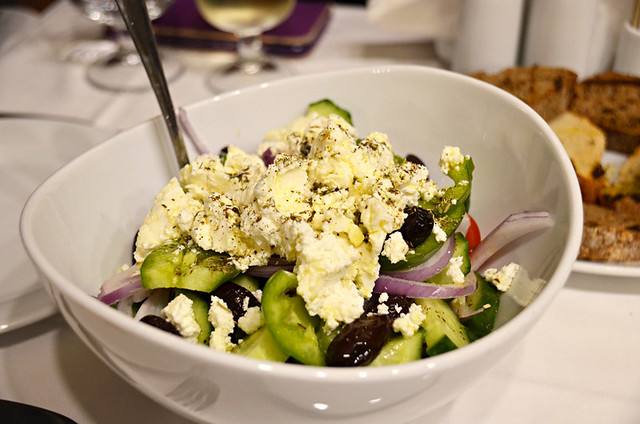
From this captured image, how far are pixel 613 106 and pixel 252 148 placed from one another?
1.11 metres

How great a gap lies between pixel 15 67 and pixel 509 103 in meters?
1.80

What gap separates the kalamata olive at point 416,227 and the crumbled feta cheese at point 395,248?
3 centimetres

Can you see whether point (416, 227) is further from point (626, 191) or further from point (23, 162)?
point (23, 162)

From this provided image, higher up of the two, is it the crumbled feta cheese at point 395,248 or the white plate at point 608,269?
the crumbled feta cheese at point 395,248

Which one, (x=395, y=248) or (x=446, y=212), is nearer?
(x=395, y=248)

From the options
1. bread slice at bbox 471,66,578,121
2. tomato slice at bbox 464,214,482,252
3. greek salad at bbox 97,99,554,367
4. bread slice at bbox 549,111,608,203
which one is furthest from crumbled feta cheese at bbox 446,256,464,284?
bread slice at bbox 471,66,578,121

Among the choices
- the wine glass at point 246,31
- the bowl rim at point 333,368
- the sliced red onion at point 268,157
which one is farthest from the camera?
the wine glass at point 246,31

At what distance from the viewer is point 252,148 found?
1.14 m

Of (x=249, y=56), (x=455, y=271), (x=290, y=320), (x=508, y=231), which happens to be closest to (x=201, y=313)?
(x=290, y=320)

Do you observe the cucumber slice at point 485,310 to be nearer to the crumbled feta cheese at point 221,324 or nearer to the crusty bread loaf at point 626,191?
the crumbled feta cheese at point 221,324

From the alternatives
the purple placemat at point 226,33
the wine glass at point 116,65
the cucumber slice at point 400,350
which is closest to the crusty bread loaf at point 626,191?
the cucumber slice at point 400,350

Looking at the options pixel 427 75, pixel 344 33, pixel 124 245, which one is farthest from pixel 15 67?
pixel 427 75

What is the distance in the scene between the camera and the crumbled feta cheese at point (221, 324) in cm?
74

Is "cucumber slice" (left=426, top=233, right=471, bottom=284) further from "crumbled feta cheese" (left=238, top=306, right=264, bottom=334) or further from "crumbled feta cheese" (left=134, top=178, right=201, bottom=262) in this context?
"crumbled feta cheese" (left=134, top=178, right=201, bottom=262)
